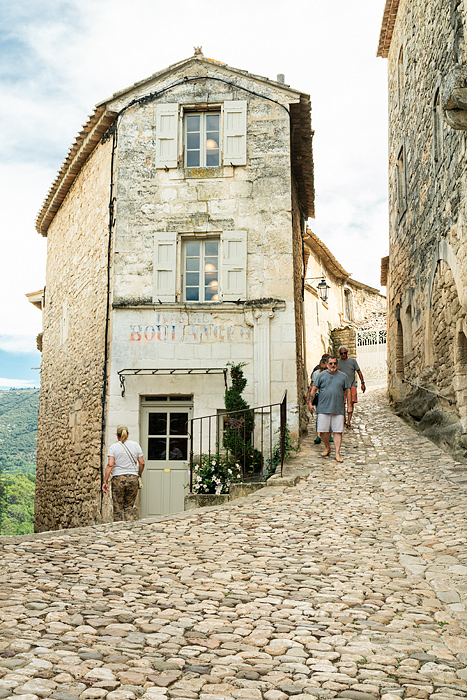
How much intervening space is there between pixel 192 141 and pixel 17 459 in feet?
249

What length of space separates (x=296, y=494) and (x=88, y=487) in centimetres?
556

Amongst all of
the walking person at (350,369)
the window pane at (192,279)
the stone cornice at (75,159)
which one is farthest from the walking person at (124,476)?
the stone cornice at (75,159)

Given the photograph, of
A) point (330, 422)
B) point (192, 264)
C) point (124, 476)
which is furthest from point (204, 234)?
point (124, 476)

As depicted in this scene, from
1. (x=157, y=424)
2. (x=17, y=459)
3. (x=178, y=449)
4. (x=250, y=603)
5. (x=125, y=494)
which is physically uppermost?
(x=157, y=424)

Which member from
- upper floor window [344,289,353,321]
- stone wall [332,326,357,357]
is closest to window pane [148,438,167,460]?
stone wall [332,326,357,357]

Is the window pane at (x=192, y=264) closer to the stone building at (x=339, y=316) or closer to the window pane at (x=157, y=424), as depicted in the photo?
the window pane at (x=157, y=424)

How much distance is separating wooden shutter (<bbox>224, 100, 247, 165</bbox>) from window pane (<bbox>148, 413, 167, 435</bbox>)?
4.88m

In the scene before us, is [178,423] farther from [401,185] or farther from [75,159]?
[401,185]

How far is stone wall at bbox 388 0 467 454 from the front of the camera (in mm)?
9734

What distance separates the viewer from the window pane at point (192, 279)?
492 inches

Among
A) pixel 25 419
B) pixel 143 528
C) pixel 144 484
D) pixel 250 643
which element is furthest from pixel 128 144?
pixel 25 419

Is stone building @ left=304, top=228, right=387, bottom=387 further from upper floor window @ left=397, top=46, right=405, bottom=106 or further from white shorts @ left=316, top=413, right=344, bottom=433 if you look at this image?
white shorts @ left=316, top=413, right=344, bottom=433

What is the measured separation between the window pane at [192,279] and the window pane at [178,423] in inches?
95.0

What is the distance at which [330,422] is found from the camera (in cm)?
1073
